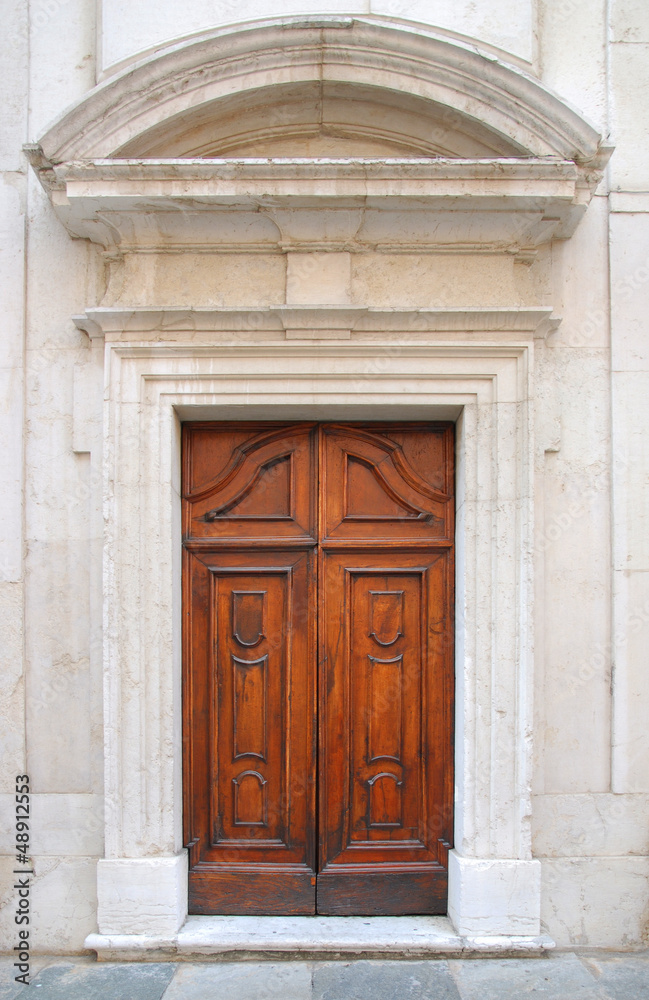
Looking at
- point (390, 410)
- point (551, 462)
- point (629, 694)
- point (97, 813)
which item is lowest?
point (97, 813)

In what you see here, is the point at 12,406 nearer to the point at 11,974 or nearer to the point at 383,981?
the point at 11,974

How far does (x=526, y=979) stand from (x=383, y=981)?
62 cm

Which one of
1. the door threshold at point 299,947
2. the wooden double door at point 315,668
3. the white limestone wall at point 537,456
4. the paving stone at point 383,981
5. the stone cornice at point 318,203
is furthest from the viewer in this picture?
the wooden double door at point 315,668

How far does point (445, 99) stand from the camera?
335 cm

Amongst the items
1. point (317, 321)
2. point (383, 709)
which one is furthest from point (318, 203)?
point (383, 709)

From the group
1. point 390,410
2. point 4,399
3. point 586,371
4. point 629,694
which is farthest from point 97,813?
point 586,371

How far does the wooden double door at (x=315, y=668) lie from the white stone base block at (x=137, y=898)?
0.24 metres

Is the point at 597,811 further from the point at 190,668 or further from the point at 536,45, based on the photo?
the point at 536,45

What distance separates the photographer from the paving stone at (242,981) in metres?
3.10

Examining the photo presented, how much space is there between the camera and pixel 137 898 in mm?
3406

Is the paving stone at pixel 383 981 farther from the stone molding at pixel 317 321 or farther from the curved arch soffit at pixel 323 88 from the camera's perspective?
the curved arch soffit at pixel 323 88

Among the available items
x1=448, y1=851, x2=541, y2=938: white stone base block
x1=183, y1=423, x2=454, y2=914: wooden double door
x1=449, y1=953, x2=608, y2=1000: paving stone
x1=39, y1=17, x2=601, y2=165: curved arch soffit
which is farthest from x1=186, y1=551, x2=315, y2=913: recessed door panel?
x1=39, y1=17, x2=601, y2=165: curved arch soffit

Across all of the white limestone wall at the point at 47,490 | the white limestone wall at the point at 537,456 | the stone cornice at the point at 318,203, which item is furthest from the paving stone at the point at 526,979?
the stone cornice at the point at 318,203

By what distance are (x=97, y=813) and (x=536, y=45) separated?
165 inches
